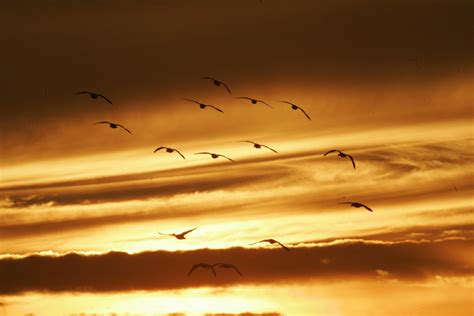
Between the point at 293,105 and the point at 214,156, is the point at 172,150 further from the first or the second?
the point at 293,105

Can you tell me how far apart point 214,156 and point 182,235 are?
683 centimetres

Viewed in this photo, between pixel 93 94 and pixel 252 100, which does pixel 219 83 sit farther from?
pixel 93 94

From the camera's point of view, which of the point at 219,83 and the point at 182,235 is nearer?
the point at 219,83

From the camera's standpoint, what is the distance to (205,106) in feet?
210

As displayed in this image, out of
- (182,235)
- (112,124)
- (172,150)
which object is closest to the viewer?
(112,124)

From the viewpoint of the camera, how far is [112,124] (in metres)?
62.8

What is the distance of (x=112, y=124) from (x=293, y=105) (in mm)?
10556

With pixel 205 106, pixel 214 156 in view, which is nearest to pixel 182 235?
pixel 214 156

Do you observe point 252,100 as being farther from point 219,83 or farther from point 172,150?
point 172,150

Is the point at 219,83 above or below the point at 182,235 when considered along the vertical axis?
above

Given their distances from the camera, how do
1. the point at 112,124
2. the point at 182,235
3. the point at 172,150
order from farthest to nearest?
the point at 182,235, the point at 172,150, the point at 112,124

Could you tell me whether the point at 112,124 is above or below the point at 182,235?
above

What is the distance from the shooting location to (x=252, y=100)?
2525 inches

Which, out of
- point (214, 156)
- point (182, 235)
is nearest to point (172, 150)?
point (214, 156)
